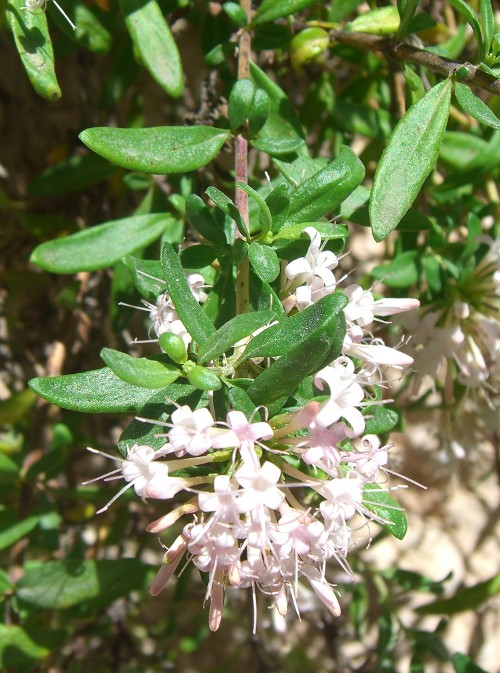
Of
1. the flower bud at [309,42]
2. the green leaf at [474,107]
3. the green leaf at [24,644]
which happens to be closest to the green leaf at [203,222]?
the green leaf at [474,107]

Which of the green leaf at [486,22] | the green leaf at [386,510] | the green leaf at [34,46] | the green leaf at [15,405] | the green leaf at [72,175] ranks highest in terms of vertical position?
the green leaf at [34,46]

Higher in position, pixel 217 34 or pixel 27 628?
pixel 217 34

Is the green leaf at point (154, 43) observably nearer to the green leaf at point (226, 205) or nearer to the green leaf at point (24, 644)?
the green leaf at point (226, 205)

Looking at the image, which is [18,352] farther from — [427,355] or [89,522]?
[427,355]

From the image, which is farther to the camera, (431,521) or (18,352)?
(431,521)

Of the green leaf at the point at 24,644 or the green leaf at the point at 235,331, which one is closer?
the green leaf at the point at 235,331

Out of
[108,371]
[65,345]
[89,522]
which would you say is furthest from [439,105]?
[89,522]

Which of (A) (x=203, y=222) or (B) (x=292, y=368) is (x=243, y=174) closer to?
(A) (x=203, y=222)

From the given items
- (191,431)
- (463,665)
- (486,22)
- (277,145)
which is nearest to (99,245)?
(277,145)

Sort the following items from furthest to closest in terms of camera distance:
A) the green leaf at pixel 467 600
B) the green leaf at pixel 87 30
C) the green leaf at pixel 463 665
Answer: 1. the green leaf at pixel 467 600
2. the green leaf at pixel 463 665
3. the green leaf at pixel 87 30
